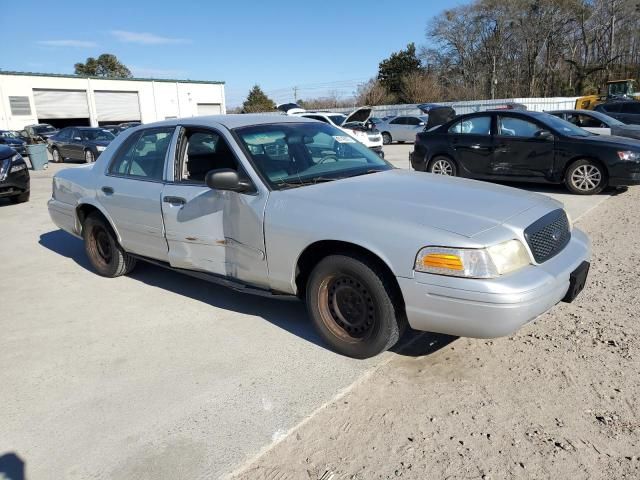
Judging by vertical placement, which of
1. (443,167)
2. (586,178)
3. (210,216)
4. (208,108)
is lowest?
(586,178)

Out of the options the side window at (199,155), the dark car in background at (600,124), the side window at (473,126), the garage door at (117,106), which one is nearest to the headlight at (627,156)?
the side window at (473,126)

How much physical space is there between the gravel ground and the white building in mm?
43060

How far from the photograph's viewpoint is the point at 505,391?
3072 millimetres

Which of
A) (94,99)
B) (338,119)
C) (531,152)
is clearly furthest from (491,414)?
(94,99)

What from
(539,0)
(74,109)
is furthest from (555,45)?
(74,109)

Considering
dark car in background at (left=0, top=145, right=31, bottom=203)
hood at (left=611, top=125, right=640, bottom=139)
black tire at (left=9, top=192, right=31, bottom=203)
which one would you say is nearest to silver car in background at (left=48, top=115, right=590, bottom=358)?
dark car in background at (left=0, top=145, right=31, bottom=203)

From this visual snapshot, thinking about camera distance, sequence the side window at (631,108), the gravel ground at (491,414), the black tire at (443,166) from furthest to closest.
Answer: the side window at (631,108) → the black tire at (443,166) → the gravel ground at (491,414)

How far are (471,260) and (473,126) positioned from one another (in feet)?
25.9

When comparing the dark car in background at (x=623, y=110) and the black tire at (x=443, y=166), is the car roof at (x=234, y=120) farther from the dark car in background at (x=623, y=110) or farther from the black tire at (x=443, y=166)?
the dark car in background at (x=623, y=110)

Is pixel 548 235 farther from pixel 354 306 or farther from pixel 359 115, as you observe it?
pixel 359 115

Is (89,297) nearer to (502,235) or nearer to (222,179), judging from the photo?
(222,179)

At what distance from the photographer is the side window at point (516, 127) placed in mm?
9352

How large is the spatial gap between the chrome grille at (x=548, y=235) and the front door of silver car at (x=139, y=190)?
2.99 meters

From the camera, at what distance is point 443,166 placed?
10469 mm
